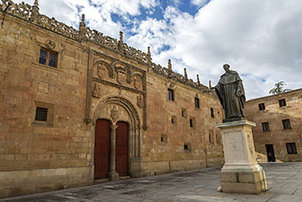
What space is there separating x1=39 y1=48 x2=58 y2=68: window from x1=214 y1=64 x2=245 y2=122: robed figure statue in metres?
7.84

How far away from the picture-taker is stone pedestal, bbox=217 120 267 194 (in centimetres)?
591

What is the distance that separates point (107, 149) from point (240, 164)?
24.7 ft

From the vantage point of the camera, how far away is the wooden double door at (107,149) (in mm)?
10969

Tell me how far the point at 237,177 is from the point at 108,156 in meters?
7.43

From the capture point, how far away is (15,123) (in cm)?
799

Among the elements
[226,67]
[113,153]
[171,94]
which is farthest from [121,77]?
[226,67]

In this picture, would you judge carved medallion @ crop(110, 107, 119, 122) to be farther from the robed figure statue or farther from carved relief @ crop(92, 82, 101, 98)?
the robed figure statue

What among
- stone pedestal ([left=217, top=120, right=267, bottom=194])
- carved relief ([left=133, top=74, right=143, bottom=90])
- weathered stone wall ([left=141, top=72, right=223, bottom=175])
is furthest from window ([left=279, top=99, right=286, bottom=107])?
stone pedestal ([left=217, top=120, right=267, bottom=194])

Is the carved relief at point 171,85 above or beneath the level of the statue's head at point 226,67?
above

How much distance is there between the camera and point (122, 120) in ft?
41.0

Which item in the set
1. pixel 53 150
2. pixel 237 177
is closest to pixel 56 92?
pixel 53 150

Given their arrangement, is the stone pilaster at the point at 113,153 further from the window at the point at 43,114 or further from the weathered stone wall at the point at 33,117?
the window at the point at 43,114

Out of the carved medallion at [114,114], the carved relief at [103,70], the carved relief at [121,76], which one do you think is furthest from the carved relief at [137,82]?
the carved medallion at [114,114]

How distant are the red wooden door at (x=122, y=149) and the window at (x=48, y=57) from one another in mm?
5067
